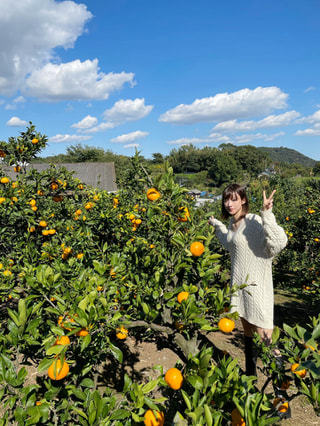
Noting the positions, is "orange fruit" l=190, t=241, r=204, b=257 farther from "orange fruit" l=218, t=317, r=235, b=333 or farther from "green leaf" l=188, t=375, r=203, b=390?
"green leaf" l=188, t=375, r=203, b=390

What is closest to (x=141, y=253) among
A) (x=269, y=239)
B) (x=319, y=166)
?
(x=269, y=239)

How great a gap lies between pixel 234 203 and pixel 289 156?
167 metres

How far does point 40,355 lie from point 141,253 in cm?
104

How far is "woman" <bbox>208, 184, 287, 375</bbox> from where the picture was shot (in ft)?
5.62

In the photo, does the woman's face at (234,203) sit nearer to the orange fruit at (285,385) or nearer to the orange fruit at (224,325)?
the orange fruit at (224,325)

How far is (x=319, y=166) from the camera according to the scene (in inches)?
2131

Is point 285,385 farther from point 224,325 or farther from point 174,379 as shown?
point 174,379

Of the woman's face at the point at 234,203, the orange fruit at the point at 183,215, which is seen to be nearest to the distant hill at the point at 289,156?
the woman's face at the point at 234,203

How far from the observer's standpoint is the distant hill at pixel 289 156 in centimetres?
14045

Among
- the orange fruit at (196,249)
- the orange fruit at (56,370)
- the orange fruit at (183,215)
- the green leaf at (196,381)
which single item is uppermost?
the orange fruit at (183,215)

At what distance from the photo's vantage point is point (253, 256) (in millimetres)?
1879

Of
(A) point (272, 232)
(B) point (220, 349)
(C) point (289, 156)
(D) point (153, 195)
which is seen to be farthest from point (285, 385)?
(C) point (289, 156)

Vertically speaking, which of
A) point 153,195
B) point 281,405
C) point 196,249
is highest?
point 153,195

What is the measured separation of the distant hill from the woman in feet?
493
